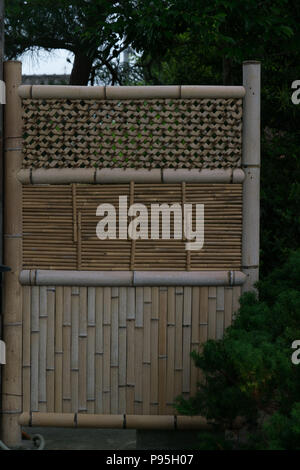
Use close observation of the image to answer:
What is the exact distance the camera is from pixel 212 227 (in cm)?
545

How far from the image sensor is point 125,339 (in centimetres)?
551

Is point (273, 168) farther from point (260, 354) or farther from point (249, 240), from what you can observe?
point (260, 354)

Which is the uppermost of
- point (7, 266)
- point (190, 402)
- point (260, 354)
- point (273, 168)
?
point (273, 168)

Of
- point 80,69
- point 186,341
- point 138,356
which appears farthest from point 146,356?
point 80,69

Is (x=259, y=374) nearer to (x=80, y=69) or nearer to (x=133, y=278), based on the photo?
(x=133, y=278)

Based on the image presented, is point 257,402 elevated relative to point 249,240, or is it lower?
lower

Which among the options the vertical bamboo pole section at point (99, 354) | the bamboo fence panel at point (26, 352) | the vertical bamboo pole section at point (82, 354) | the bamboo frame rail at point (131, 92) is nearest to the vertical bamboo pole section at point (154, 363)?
the vertical bamboo pole section at point (99, 354)

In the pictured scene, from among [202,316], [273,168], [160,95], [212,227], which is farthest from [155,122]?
[273,168]

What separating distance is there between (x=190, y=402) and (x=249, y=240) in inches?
54.2

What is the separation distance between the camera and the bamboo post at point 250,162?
17.6ft

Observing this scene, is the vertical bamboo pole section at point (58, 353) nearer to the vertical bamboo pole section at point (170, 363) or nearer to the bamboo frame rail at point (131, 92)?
the vertical bamboo pole section at point (170, 363)

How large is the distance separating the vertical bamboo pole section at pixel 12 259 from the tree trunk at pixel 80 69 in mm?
4716

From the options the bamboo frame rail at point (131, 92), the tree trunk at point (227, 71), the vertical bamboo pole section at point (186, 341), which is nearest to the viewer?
the bamboo frame rail at point (131, 92)

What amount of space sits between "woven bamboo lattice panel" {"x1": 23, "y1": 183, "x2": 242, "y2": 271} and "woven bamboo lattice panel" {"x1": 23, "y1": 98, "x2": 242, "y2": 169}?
197 mm
